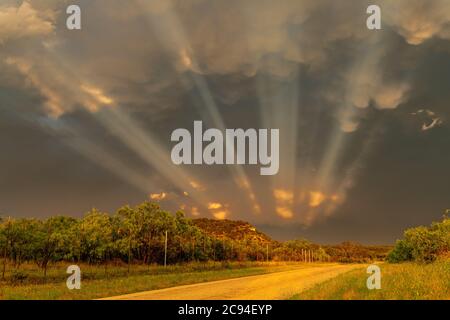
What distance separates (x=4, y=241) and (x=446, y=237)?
53222 mm

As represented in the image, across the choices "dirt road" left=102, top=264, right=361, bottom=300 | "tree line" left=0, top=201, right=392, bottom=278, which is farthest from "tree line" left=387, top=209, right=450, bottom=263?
"tree line" left=0, top=201, right=392, bottom=278

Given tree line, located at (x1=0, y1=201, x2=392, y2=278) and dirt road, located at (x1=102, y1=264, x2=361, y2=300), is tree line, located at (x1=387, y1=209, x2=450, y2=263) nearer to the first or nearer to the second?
dirt road, located at (x1=102, y1=264, x2=361, y2=300)

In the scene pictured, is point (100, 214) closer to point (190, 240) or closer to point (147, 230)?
point (147, 230)

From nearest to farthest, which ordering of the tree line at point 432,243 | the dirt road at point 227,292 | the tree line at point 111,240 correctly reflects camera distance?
1. the dirt road at point 227,292
2. the tree line at point 111,240
3. the tree line at point 432,243

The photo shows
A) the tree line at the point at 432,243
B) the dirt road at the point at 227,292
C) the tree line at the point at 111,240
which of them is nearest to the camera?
the dirt road at the point at 227,292

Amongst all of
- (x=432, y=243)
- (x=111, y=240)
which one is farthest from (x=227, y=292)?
(x=432, y=243)

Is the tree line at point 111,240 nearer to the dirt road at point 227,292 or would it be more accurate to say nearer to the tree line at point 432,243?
the dirt road at point 227,292

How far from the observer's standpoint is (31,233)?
1801 inches

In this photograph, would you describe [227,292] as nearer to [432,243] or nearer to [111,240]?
[111,240]

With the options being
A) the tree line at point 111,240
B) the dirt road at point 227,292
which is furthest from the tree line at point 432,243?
the tree line at point 111,240

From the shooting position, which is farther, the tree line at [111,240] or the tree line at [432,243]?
the tree line at [432,243]
